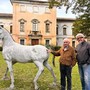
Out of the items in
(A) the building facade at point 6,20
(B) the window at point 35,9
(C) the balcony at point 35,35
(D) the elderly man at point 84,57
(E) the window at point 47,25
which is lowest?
(D) the elderly man at point 84,57

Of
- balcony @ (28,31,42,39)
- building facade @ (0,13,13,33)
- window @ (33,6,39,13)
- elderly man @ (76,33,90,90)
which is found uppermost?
window @ (33,6,39,13)

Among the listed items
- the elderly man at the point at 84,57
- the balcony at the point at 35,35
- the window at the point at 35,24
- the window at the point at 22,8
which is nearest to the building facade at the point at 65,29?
the window at the point at 35,24

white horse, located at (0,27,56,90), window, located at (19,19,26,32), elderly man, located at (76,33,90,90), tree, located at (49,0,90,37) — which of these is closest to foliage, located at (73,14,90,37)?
tree, located at (49,0,90,37)

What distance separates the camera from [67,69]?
32.5ft

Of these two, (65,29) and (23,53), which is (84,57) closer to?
(23,53)

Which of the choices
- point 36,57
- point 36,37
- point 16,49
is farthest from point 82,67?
point 36,37

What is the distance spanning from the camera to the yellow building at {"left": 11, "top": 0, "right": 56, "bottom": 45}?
213ft

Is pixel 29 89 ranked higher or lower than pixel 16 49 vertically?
lower

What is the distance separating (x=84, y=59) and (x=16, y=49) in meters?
2.45

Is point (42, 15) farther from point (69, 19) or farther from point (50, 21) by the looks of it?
point (69, 19)

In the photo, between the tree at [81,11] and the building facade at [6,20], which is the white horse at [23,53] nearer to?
the tree at [81,11]

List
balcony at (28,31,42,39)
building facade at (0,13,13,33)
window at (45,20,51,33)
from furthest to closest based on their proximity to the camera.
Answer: building facade at (0,13,13,33) → window at (45,20,51,33) → balcony at (28,31,42,39)

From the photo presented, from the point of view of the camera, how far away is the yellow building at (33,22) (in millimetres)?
64875

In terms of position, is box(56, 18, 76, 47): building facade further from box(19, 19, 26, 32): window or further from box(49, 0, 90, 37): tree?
box(49, 0, 90, 37): tree
